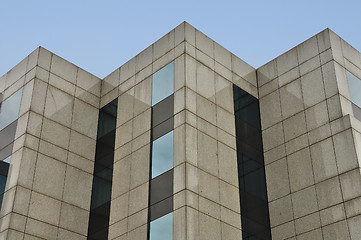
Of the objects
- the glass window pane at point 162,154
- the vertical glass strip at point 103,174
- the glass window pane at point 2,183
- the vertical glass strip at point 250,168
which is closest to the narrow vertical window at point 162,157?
the glass window pane at point 162,154

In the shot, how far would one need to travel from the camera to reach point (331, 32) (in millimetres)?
39156

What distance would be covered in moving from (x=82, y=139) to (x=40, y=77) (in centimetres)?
524

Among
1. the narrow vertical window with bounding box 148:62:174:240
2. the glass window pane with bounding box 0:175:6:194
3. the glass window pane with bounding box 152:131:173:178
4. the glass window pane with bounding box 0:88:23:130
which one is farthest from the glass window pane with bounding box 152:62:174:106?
the glass window pane with bounding box 0:175:6:194

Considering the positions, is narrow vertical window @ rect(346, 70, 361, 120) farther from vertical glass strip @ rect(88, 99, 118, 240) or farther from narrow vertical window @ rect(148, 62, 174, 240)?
vertical glass strip @ rect(88, 99, 118, 240)

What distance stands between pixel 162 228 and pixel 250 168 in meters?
8.10

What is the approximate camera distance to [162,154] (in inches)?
1375

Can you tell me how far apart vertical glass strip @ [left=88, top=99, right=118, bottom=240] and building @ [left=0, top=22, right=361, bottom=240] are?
9 cm

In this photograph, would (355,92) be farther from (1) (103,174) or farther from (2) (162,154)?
(1) (103,174)

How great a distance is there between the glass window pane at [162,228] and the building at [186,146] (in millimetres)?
87

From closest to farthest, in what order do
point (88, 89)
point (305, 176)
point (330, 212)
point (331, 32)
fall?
point (330, 212) → point (305, 176) → point (331, 32) → point (88, 89)

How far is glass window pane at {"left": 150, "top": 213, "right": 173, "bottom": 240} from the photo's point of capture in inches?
1258

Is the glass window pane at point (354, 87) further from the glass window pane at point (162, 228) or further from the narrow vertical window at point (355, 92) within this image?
the glass window pane at point (162, 228)

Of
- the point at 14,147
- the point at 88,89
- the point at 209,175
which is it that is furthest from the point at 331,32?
the point at 14,147

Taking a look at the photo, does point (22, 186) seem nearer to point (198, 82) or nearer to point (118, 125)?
point (118, 125)
